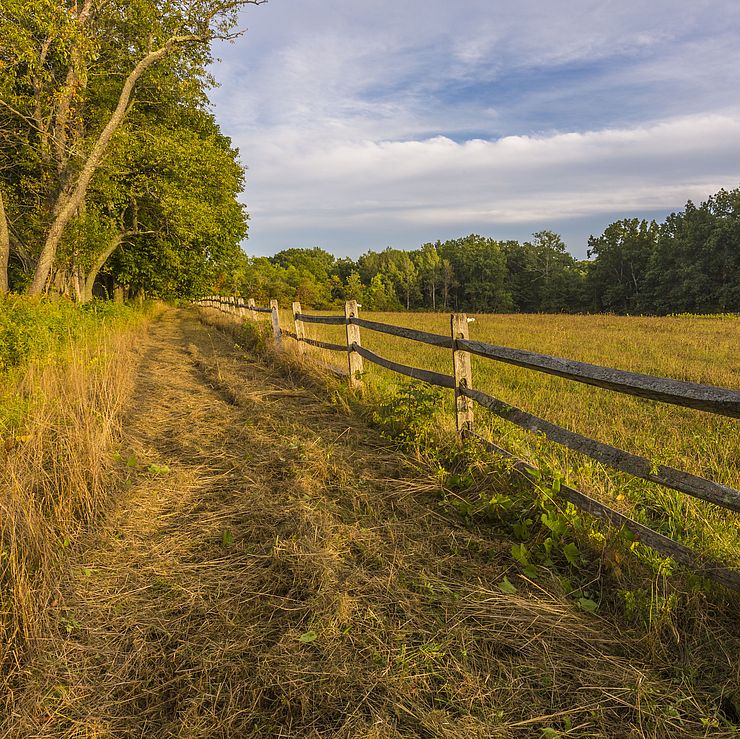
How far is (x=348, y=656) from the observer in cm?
214

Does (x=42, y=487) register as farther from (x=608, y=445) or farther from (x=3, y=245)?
(x=3, y=245)

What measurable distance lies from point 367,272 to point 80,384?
93.1m

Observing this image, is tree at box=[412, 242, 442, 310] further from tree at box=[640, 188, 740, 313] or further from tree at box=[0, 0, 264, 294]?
tree at box=[0, 0, 264, 294]

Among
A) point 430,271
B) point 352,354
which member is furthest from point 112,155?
point 430,271

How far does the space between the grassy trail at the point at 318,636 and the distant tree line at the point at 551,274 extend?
81.9 ft

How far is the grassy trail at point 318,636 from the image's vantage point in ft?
6.09

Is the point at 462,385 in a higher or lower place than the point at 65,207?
lower

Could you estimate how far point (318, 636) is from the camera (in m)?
2.24

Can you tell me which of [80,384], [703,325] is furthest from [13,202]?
[703,325]

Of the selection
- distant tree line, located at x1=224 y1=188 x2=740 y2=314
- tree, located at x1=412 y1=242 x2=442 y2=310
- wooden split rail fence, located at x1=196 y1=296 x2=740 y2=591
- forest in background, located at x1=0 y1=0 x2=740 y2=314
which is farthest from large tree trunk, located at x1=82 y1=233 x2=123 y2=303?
tree, located at x1=412 y1=242 x2=442 y2=310

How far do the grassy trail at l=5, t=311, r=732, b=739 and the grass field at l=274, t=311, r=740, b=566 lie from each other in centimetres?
95

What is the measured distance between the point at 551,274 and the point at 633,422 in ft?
275

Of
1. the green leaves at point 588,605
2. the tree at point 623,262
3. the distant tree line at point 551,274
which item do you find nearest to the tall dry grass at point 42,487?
the green leaves at point 588,605

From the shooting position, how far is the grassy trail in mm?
1857
